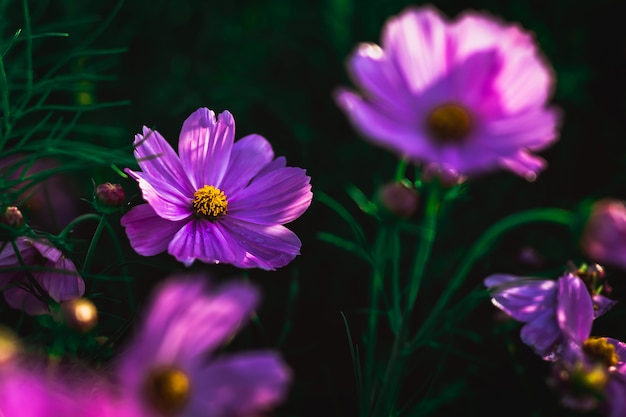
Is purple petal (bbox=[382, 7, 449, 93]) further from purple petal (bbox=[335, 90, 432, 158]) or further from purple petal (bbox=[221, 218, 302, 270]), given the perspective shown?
purple petal (bbox=[221, 218, 302, 270])

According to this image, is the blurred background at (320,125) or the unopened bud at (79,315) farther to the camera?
the blurred background at (320,125)

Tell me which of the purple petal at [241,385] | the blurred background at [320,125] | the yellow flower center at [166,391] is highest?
the purple petal at [241,385]

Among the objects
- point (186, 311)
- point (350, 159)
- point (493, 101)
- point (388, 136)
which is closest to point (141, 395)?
point (186, 311)

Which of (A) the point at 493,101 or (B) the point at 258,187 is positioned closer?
(A) the point at 493,101

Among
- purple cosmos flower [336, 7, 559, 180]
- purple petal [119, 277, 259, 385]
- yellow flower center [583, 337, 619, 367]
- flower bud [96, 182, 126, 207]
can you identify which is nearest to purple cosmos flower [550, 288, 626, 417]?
yellow flower center [583, 337, 619, 367]

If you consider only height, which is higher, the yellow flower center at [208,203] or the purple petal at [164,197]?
the purple petal at [164,197]

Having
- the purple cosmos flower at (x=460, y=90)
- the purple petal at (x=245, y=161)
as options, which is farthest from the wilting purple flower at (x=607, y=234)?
the purple petal at (x=245, y=161)

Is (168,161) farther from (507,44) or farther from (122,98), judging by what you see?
(122,98)

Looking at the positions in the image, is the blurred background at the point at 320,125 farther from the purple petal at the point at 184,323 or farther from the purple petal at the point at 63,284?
the purple petal at the point at 184,323
